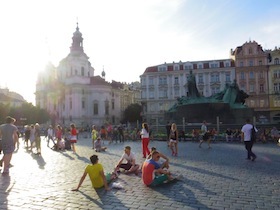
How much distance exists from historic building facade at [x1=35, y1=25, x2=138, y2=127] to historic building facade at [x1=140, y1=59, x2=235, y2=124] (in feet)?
42.4

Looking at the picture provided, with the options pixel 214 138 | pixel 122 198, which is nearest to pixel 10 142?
pixel 122 198

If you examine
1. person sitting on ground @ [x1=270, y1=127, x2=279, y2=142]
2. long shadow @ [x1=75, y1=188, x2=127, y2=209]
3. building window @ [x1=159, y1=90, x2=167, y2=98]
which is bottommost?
long shadow @ [x1=75, y1=188, x2=127, y2=209]

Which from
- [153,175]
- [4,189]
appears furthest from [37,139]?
[153,175]

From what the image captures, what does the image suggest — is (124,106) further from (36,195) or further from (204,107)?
(36,195)

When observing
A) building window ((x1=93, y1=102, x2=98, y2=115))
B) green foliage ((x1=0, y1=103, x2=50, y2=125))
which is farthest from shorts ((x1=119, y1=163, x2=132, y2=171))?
building window ((x1=93, y1=102, x2=98, y2=115))

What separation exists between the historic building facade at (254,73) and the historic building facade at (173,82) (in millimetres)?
2866

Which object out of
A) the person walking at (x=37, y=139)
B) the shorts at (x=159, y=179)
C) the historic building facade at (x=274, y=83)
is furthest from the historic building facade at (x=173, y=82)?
the shorts at (x=159, y=179)

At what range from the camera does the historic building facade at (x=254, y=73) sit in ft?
215

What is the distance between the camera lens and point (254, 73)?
66688 millimetres

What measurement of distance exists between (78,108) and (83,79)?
310 inches

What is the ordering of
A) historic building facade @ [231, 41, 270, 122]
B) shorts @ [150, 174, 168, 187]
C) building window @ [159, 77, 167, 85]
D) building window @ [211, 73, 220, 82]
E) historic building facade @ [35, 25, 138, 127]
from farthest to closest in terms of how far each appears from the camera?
1. historic building facade @ [35, 25, 138, 127]
2. building window @ [159, 77, 167, 85]
3. building window @ [211, 73, 220, 82]
4. historic building facade @ [231, 41, 270, 122]
5. shorts @ [150, 174, 168, 187]

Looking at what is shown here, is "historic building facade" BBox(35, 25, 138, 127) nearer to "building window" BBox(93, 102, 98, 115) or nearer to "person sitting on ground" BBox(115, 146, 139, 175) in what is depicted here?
"building window" BBox(93, 102, 98, 115)

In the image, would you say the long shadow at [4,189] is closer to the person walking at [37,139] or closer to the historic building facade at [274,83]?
the person walking at [37,139]

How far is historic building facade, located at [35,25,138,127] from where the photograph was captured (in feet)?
267
